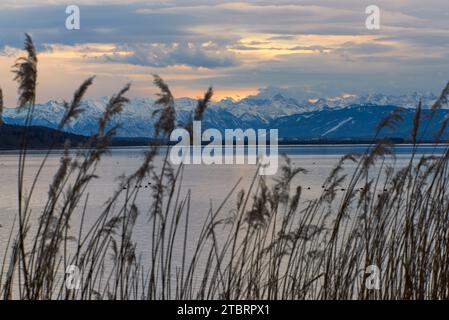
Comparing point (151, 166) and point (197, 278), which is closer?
point (151, 166)

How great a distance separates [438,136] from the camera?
6184mm

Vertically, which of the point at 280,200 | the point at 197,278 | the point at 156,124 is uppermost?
the point at 156,124

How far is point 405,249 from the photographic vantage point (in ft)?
20.7

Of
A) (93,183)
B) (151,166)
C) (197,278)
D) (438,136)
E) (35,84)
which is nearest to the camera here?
(35,84)

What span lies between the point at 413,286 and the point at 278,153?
1.61m
